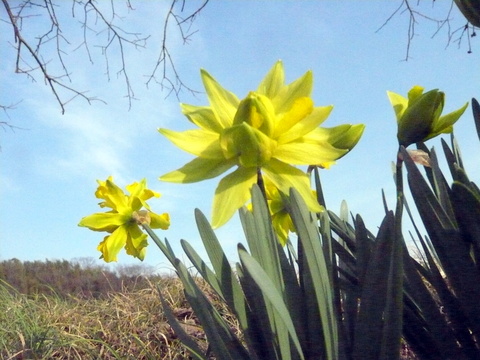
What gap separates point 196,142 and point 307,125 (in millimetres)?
165

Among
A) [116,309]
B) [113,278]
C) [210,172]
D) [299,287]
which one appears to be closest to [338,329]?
[299,287]

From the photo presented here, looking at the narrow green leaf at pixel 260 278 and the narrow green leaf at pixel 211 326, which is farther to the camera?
the narrow green leaf at pixel 211 326

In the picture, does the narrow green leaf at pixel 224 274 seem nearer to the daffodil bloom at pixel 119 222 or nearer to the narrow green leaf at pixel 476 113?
the daffodil bloom at pixel 119 222

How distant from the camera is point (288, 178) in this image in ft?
2.60

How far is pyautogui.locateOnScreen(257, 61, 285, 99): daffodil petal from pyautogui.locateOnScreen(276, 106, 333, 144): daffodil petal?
0.09m

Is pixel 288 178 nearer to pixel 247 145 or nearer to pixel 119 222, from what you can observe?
pixel 247 145

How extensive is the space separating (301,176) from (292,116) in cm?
9

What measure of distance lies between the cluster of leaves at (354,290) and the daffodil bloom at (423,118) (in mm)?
48

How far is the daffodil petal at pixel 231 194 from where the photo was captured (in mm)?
766

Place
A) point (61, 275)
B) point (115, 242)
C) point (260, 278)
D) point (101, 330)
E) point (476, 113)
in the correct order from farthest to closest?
point (61, 275) < point (101, 330) < point (115, 242) < point (476, 113) < point (260, 278)

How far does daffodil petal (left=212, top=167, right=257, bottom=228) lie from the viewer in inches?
30.1

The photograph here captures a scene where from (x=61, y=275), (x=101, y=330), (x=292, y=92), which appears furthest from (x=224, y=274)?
(x=61, y=275)

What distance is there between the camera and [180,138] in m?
0.79

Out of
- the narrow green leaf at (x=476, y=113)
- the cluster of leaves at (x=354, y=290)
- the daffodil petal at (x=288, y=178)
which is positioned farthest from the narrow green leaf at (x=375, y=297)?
the narrow green leaf at (x=476, y=113)
